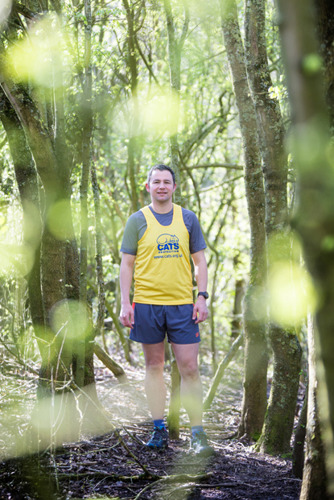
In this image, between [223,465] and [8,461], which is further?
[223,465]

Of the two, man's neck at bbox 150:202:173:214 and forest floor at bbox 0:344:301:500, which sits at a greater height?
man's neck at bbox 150:202:173:214

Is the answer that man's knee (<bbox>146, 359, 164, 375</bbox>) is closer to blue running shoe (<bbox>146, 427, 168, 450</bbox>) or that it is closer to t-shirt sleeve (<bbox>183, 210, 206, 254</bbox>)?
blue running shoe (<bbox>146, 427, 168, 450</bbox>)

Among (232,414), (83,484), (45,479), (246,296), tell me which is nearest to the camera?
(45,479)

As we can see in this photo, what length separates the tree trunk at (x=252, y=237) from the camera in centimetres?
460

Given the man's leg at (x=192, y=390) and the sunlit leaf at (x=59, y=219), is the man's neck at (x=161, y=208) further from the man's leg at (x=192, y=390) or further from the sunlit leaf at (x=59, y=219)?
the man's leg at (x=192, y=390)

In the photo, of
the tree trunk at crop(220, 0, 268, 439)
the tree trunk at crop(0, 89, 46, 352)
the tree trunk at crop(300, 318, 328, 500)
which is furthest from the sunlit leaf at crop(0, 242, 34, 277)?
the tree trunk at crop(300, 318, 328, 500)

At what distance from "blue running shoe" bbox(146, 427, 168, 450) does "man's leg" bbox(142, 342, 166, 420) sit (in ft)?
0.34

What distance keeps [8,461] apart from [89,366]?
1.64m

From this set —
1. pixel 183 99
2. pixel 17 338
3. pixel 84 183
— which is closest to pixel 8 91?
pixel 84 183

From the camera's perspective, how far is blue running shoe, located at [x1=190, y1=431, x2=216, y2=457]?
3771mm

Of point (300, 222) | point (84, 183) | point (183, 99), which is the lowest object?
point (300, 222)

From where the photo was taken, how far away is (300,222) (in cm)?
145

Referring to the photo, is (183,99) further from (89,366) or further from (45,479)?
(45,479)

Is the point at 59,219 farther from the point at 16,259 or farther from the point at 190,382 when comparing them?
the point at 16,259
